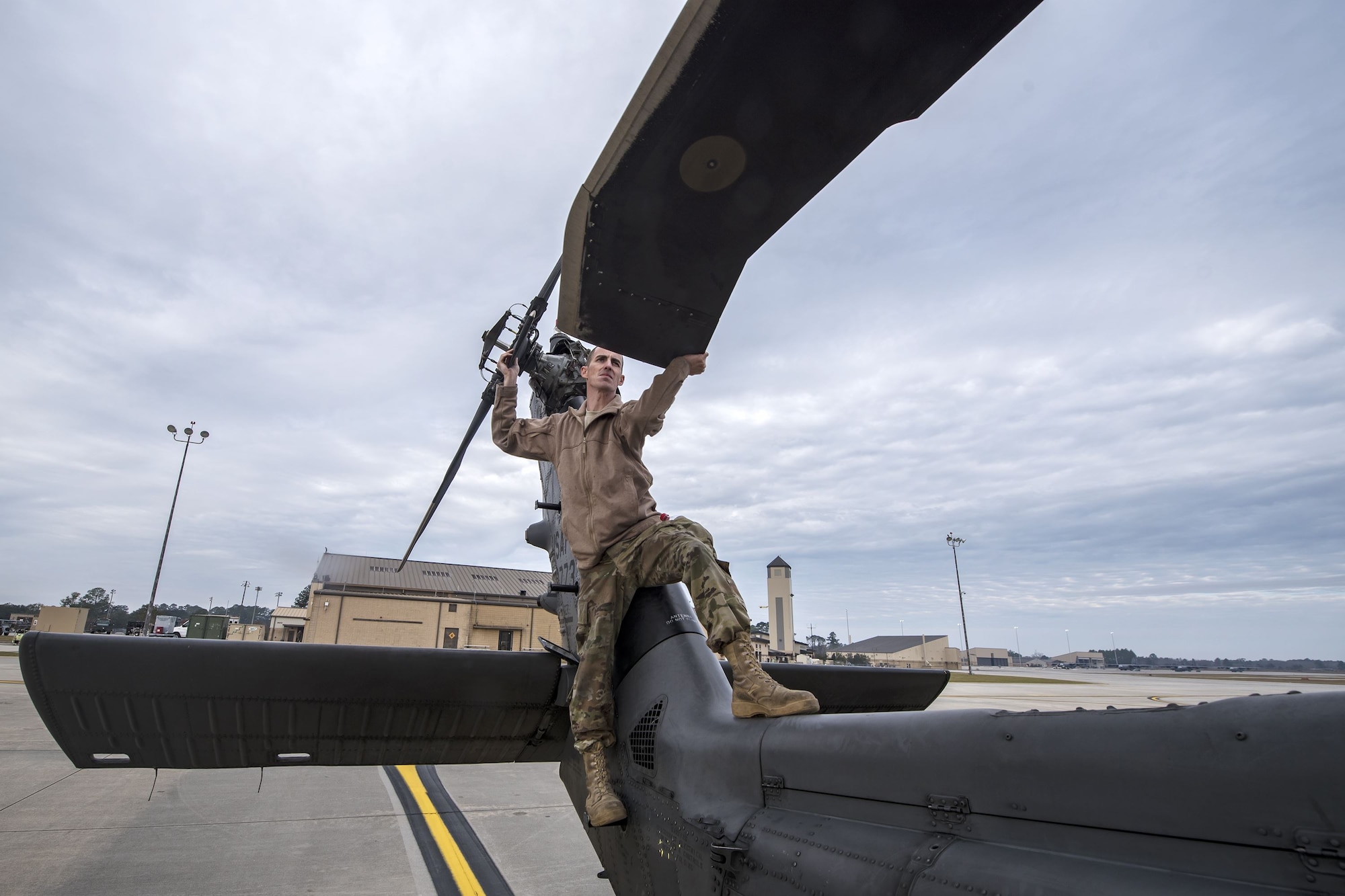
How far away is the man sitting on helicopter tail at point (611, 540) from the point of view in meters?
2.91

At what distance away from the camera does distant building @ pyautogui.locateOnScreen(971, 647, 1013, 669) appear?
9788cm

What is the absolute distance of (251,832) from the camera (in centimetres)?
586

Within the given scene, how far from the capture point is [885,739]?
1.89 metres

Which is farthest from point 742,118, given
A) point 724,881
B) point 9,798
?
point 9,798

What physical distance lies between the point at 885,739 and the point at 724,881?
31.1 inches

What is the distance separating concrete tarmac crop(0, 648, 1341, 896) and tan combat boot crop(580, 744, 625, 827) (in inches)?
89.1

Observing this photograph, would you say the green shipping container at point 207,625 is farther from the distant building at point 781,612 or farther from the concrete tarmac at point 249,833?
the distant building at point 781,612

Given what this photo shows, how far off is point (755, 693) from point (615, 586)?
1.01 metres

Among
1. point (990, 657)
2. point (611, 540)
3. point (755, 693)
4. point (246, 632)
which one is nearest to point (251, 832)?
point (611, 540)

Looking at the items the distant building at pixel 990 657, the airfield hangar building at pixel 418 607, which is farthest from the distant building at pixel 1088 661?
the airfield hangar building at pixel 418 607

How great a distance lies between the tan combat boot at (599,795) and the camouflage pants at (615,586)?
6 centimetres

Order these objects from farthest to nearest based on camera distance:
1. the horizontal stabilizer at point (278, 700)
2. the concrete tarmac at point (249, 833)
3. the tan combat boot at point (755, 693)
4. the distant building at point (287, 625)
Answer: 1. the distant building at point (287, 625)
2. the concrete tarmac at point (249, 833)
3. the horizontal stabilizer at point (278, 700)
4. the tan combat boot at point (755, 693)

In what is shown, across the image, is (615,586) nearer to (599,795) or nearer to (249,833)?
(599,795)

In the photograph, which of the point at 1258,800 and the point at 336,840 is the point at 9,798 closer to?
the point at 336,840
